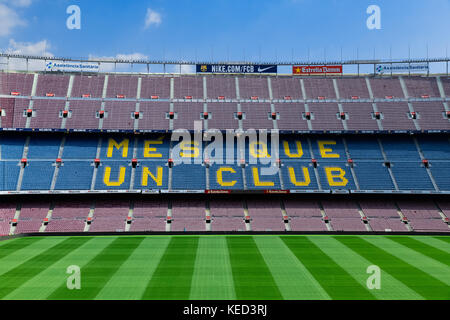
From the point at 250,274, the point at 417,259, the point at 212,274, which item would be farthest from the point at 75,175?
the point at 417,259

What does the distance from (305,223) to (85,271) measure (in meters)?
22.6

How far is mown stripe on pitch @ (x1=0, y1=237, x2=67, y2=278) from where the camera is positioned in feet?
77.3

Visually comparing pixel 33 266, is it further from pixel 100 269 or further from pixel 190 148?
pixel 190 148

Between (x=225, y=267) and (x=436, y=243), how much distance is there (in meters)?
20.2

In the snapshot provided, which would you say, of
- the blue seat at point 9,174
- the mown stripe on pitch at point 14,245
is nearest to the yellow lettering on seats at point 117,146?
the blue seat at point 9,174

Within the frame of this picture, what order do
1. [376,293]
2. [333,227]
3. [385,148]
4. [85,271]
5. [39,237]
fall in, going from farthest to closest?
[385,148] < [333,227] < [39,237] < [85,271] < [376,293]

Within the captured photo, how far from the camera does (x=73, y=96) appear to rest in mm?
46031

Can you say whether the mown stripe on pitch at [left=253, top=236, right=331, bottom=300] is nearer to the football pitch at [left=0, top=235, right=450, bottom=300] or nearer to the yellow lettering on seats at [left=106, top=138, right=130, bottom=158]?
the football pitch at [left=0, top=235, right=450, bottom=300]

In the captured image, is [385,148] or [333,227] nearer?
[333,227]

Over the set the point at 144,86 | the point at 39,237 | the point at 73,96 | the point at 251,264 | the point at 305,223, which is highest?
the point at 144,86

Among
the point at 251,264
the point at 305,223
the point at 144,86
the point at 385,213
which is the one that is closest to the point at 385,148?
the point at 385,213

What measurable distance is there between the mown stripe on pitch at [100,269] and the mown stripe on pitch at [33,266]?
2701 millimetres

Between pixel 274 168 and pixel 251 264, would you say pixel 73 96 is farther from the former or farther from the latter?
pixel 251 264

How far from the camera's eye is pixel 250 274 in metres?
21.6
